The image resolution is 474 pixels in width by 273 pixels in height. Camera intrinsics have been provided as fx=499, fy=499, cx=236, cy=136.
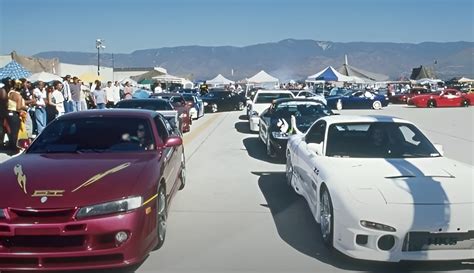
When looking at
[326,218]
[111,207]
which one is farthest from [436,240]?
[111,207]

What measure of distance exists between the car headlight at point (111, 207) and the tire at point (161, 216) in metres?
0.47

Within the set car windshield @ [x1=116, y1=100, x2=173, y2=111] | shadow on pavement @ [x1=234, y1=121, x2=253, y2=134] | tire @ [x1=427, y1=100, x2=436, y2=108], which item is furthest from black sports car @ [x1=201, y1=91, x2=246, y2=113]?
car windshield @ [x1=116, y1=100, x2=173, y2=111]

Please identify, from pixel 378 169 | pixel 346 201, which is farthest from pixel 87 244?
pixel 378 169

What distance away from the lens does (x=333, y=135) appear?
20.5 feet

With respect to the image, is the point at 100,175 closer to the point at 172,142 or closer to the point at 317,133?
the point at 172,142

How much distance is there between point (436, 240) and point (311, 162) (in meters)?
1.99

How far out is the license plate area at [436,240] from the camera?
420 centimetres

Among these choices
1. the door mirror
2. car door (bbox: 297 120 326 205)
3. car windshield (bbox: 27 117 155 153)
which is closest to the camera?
car windshield (bbox: 27 117 155 153)

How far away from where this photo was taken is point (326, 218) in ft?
16.4

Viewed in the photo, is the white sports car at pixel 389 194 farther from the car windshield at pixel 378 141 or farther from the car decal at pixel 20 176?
the car decal at pixel 20 176

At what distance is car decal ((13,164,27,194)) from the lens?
4.37m

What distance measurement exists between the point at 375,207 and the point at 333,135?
1986 mm

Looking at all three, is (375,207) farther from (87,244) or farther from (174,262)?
(87,244)

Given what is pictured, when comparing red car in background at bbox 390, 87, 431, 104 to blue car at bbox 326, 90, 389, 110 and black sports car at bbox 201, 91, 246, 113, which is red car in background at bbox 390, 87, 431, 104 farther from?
black sports car at bbox 201, 91, 246, 113
